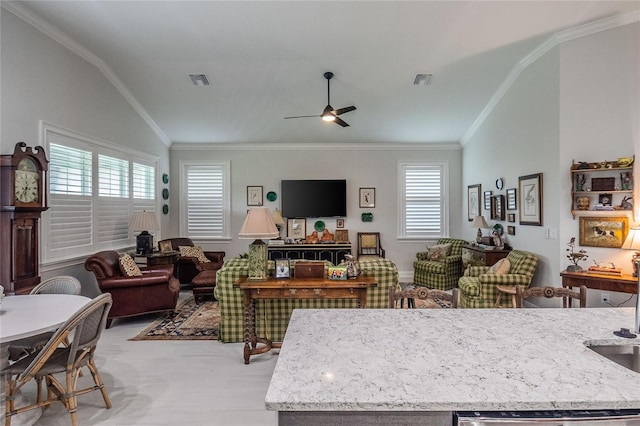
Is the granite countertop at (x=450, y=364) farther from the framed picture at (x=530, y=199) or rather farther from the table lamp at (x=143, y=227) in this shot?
the table lamp at (x=143, y=227)

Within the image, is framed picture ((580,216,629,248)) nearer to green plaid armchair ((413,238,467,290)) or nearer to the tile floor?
green plaid armchair ((413,238,467,290))

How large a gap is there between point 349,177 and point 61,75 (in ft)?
16.4

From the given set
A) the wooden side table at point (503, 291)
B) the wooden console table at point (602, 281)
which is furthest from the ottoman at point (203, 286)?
the wooden console table at point (602, 281)

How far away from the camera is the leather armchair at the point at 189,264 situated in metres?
5.97

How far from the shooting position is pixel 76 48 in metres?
4.31

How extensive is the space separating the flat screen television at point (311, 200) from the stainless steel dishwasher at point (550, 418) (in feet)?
20.1

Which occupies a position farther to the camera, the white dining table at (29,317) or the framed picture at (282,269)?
the framed picture at (282,269)

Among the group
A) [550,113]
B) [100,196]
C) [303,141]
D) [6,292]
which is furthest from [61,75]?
[550,113]

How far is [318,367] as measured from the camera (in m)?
1.18

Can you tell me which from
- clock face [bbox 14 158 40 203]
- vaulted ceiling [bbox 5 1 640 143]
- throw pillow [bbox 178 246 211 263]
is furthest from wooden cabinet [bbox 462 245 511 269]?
clock face [bbox 14 158 40 203]

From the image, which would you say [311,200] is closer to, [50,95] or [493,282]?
[493,282]

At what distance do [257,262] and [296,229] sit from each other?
154 inches

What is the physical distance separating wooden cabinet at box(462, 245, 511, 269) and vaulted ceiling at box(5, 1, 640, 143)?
2430 mm

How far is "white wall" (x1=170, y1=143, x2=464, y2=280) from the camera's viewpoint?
7.23 metres
